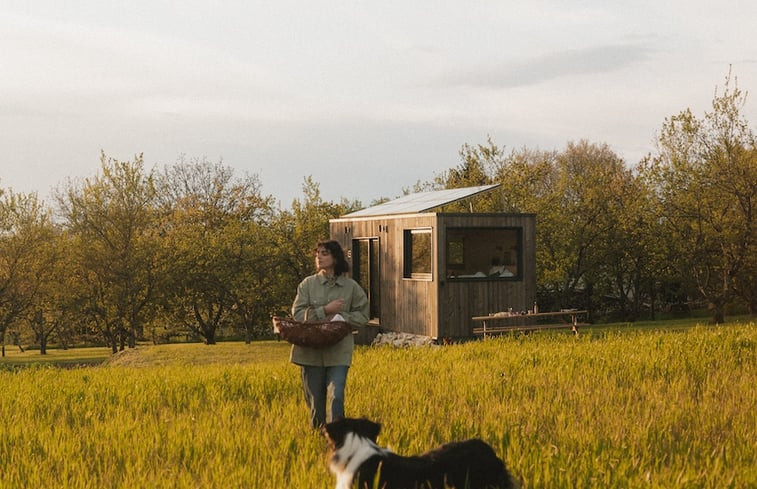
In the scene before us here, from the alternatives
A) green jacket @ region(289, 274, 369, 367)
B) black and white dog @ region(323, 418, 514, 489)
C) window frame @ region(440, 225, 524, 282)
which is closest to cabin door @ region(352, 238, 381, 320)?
window frame @ region(440, 225, 524, 282)

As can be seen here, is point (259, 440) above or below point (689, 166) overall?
below

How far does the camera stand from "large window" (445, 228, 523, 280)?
1883 cm

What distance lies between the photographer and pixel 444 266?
18031 millimetres

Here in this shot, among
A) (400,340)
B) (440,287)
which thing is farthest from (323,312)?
(400,340)

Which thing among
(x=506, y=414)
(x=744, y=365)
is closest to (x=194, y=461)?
(x=506, y=414)

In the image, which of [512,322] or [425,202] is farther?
[425,202]

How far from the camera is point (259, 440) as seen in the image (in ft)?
20.5

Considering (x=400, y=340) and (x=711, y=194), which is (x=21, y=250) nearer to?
(x=400, y=340)

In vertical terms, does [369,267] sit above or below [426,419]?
above

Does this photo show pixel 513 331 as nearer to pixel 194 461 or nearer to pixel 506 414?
pixel 506 414

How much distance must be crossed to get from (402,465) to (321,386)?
2622 mm

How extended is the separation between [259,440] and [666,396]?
459cm

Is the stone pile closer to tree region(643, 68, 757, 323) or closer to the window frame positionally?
the window frame

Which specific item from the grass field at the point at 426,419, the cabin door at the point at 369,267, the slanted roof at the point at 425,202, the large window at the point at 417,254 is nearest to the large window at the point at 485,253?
the large window at the point at 417,254
